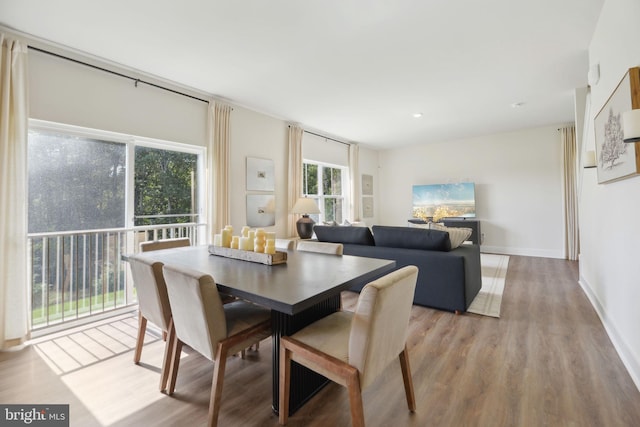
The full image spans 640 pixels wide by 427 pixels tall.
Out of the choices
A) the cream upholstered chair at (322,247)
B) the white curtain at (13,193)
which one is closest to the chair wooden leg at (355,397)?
the cream upholstered chair at (322,247)

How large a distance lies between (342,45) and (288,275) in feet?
7.28

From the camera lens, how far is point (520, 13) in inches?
89.9

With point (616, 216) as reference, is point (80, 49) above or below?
above

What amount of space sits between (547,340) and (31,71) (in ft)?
15.8

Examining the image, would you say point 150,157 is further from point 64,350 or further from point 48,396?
point 48,396

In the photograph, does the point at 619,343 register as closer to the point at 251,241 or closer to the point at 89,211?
the point at 251,241

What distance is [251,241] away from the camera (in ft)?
6.72

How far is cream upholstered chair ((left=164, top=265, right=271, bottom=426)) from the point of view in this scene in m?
1.35

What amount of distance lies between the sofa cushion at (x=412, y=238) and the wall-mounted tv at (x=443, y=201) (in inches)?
130

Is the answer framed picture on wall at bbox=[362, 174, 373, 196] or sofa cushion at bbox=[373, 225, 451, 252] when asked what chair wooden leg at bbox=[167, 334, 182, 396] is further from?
framed picture on wall at bbox=[362, 174, 373, 196]

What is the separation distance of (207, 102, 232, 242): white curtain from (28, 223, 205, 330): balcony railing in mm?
676

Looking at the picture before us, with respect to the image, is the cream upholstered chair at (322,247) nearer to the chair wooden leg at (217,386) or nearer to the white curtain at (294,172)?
the chair wooden leg at (217,386)

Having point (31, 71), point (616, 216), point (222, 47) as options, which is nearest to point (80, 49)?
point (31, 71)

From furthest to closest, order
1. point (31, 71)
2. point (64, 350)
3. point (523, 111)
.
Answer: point (523, 111), point (31, 71), point (64, 350)
